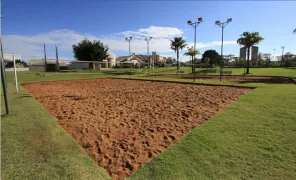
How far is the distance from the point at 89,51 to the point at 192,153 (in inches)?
1826

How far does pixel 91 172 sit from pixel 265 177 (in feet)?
9.64

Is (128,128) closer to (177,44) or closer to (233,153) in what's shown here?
(233,153)

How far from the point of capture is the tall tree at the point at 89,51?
45.0 m

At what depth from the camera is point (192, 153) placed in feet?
11.4

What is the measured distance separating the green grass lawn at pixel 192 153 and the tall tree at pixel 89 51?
42.6m

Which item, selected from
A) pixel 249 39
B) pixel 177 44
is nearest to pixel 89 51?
pixel 177 44

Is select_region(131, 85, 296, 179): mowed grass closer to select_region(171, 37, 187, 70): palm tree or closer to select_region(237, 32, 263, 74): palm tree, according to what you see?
select_region(237, 32, 263, 74): palm tree

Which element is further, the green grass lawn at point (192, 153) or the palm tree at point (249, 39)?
the palm tree at point (249, 39)

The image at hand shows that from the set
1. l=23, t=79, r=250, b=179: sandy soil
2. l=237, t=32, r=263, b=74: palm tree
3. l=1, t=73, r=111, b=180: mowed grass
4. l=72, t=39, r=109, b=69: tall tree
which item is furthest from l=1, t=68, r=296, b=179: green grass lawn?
l=72, t=39, r=109, b=69: tall tree

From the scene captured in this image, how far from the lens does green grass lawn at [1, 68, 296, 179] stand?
9.31ft

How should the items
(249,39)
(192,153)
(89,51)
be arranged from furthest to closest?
1. (89,51)
2. (249,39)
3. (192,153)

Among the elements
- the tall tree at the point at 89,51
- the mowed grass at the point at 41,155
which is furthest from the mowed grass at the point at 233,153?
the tall tree at the point at 89,51

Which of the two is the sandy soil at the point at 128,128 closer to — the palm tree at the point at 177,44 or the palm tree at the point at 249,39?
the palm tree at the point at 249,39

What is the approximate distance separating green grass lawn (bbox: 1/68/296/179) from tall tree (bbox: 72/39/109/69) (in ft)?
140
